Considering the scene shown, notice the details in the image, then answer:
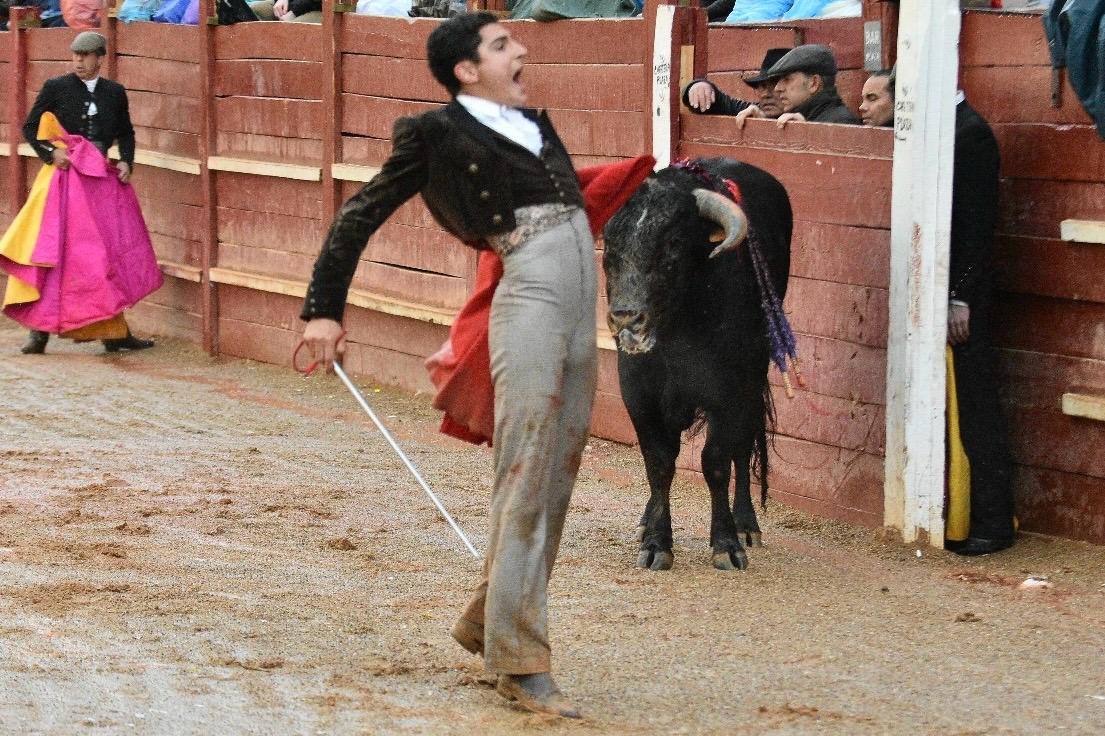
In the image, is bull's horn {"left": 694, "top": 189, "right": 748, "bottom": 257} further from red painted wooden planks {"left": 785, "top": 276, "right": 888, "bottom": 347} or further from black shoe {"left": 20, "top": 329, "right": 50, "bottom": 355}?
black shoe {"left": 20, "top": 329, "right": 50, "bottom": 355}

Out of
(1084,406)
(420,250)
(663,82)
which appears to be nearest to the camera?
(1084,406)

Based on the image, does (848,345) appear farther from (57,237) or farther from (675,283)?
(57,237)

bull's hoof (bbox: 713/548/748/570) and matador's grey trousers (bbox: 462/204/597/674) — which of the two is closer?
matador's grey trousers (bbox: 462/204/597/674)

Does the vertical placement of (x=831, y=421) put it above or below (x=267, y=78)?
below

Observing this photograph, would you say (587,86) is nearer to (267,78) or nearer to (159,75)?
(267,78)

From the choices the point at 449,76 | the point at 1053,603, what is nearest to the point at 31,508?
the point at 449,76

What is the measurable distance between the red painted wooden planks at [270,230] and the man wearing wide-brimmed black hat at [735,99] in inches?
153

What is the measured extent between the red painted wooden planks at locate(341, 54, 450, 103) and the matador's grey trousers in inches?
218

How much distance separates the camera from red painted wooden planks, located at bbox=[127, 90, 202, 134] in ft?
42.0

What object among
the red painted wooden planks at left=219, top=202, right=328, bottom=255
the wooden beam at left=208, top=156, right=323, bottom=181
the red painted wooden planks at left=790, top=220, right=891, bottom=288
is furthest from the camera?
the red painted wooden planks at left=219, top=202, right=328, bottom=255

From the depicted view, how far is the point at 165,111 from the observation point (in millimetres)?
13109

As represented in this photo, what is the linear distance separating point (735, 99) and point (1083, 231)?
210cm

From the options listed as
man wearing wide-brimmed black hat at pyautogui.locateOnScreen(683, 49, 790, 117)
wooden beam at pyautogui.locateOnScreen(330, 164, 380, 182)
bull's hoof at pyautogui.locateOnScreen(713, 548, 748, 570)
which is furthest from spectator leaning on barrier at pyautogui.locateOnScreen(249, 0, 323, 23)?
bull's hoof at pyautogui.locateOnScreen(713, 548, 748, 570)

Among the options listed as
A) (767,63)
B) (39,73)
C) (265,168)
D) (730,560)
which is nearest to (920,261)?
(730,560)
